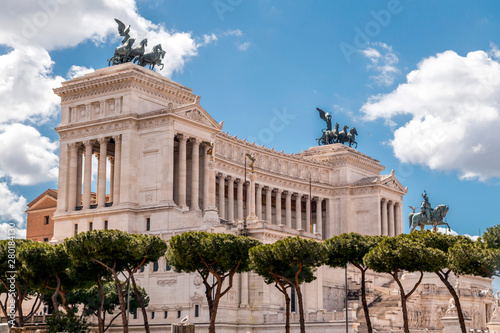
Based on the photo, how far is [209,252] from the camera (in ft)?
263

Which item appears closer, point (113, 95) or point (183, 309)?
point (183, 309)

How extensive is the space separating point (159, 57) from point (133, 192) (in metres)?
22.7

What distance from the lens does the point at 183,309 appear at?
309 ft

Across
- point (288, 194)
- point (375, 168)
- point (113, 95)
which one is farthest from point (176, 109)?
point (375, 168)

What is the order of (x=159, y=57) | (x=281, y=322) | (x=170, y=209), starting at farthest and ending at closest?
1. (x=159, y=57)
2. (x=170, y=209)
3. (x=281, y=322)

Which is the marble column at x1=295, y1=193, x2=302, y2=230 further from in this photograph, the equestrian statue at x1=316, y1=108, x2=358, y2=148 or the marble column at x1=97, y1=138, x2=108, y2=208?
the marble column at x1=97, y1=138, x2=108, y2=208

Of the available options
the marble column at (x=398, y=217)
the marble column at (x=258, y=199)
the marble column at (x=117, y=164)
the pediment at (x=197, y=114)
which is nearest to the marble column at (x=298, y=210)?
the marble column at (x=258, y=199)

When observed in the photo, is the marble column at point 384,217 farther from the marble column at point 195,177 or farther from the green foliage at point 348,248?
the green foliage at point 348,248

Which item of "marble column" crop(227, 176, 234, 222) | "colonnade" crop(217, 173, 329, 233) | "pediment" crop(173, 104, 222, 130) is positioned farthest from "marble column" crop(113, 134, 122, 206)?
"marble column" crop(227, 176, 234, 222)

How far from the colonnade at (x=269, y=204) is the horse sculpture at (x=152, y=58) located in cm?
2134

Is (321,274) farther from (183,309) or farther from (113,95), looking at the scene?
(113,95)

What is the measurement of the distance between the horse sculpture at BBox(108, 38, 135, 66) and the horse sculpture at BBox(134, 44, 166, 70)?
1.78 m

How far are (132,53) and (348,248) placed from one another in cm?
5105

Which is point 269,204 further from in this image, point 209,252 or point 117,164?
point 209,252
